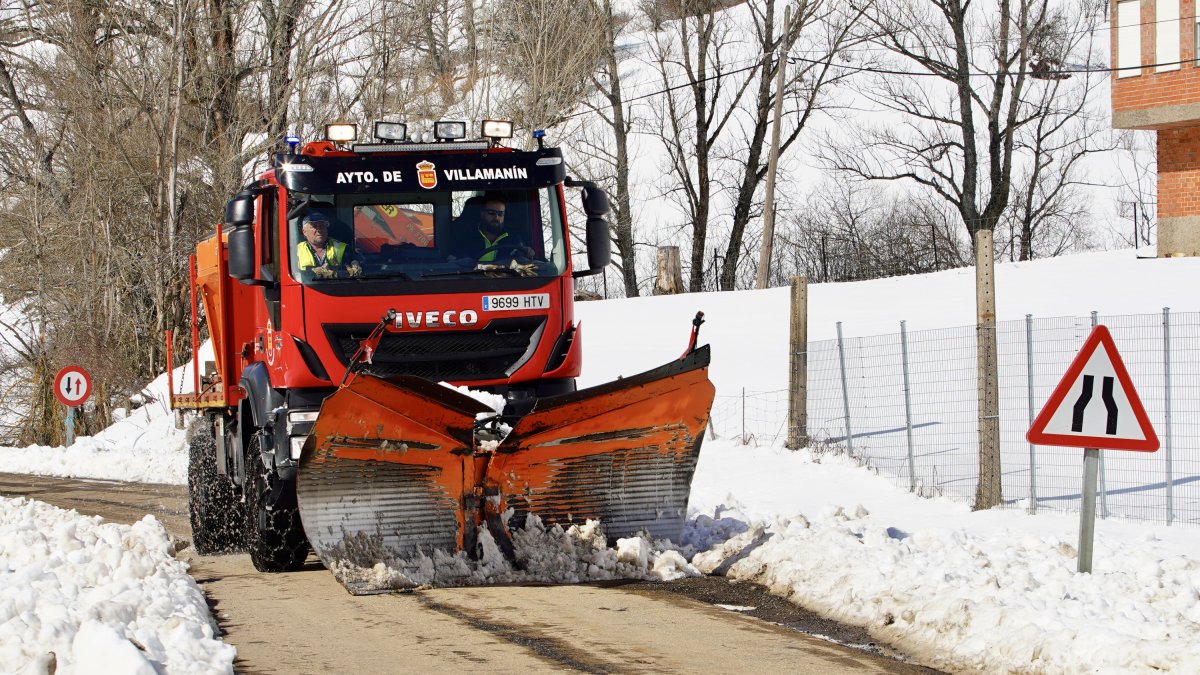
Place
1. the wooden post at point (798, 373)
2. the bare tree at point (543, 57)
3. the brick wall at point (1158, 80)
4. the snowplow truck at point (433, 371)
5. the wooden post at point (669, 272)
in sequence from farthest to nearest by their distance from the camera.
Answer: the wooden post at point (669, 272), the bare tree at point (543, 57), the brick wall at point (1158, 80), the wooden post at point (798, 373), the snowplow truck at point (433, 371)

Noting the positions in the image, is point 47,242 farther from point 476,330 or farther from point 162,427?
point 476,330

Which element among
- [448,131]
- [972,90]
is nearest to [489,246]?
[448,131]

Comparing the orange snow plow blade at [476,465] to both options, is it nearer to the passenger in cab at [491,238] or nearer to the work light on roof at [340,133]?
the passenger in cab at [491,238]

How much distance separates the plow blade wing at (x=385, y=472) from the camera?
8.20 meters

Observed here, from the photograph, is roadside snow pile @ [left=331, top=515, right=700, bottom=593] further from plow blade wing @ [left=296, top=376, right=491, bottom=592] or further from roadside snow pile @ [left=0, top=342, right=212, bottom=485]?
roadside snow pile @ [left=0, top=342, right=212, bottom=485]

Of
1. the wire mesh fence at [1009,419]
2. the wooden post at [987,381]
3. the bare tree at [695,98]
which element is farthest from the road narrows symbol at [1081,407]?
the bare tree at [695,98]

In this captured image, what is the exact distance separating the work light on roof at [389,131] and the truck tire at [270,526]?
7.60 feet

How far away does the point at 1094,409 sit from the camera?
7832 mm

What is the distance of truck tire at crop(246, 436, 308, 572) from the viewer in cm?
926

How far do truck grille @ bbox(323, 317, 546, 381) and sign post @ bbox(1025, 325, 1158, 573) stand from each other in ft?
11.2

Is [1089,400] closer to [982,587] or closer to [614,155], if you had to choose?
[982,587]

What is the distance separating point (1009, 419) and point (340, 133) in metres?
10.3

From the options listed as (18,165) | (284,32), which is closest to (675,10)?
(284,32)

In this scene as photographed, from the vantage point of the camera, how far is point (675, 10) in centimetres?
5159
